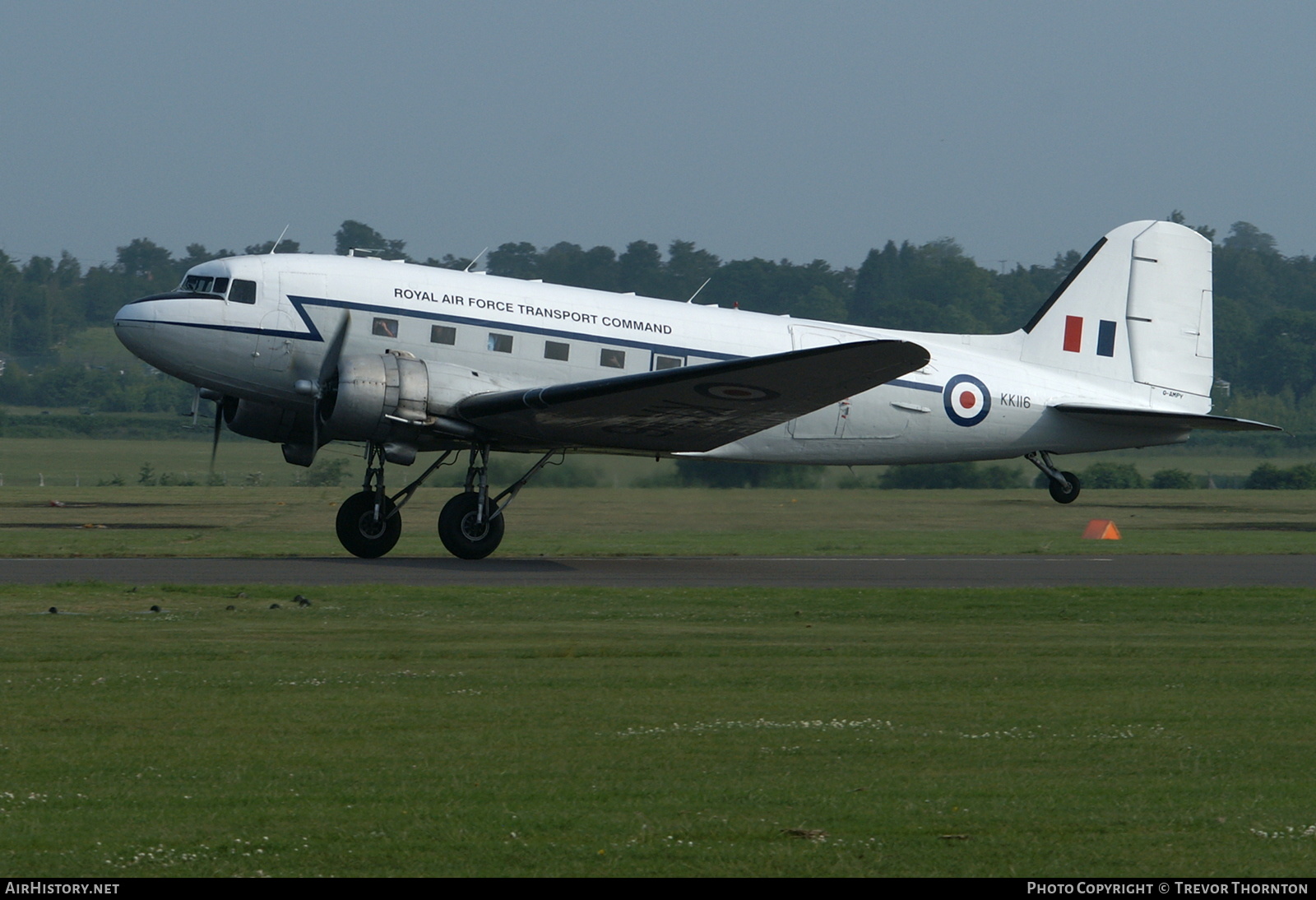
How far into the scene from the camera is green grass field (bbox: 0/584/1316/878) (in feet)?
20.4

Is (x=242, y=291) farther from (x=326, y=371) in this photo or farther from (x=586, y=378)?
(x=586, y=378)

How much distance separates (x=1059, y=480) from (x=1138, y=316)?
3.55 meters

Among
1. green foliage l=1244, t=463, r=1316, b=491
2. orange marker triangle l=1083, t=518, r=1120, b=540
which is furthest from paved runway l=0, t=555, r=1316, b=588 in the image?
green foliage l=1244, t=463, r=1316, b=491

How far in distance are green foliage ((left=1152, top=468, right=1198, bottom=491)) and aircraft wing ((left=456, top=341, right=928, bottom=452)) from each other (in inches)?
1207

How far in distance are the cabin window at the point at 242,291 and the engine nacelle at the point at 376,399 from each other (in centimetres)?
182

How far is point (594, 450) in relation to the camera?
76.0 feet

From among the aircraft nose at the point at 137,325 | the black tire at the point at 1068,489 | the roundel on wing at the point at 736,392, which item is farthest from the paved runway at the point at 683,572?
A: the aircraft nose at the point at 137,325

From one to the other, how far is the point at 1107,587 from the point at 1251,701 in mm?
9457

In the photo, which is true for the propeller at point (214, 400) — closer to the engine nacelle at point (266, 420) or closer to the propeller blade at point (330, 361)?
the engine nacelle at point (266, 420)

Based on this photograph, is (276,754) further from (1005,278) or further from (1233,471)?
(1005,278)

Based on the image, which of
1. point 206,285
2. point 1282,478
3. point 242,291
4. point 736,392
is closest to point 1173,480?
point 1282,478

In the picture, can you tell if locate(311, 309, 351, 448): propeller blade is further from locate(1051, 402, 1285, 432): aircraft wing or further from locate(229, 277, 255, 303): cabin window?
locate(1051, 402, 1285, 432): aircraft wing

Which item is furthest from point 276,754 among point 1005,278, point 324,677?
point 1005,278

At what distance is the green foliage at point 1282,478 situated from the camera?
48.6 m
